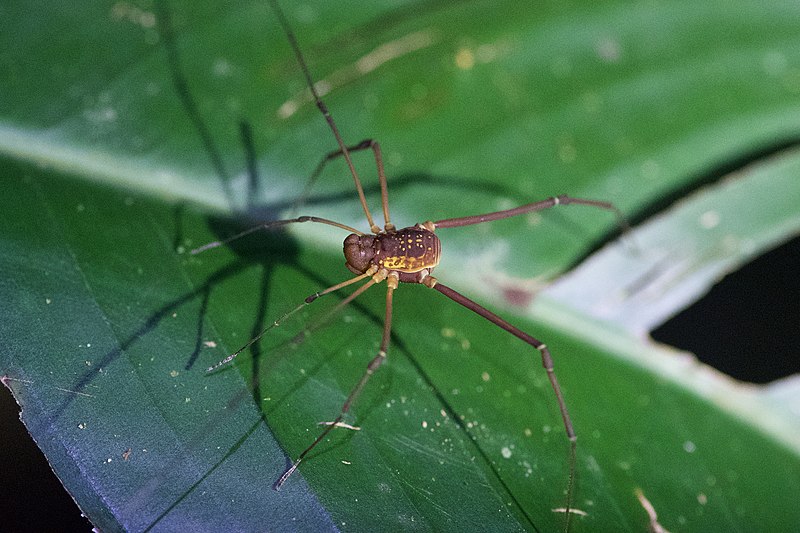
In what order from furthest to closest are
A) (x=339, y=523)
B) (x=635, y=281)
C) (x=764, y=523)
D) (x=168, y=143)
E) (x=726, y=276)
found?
(x=726, y=276) < (x=635, y=281) < (x=168, y=143) < (x=764, y=523) < (x=339, y=523)

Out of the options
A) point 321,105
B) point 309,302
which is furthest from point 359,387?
point 321,105

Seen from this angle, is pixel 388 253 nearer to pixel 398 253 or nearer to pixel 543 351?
pixel 398 253

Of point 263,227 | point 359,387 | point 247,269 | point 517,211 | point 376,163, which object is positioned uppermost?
point 376,163

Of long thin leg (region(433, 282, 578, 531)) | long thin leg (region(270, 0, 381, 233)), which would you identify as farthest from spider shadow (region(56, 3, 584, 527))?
long thin leg (region(433, 282, 578, 531))

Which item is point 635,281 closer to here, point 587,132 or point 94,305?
point 587,132

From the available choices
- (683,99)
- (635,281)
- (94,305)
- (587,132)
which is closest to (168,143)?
(94,305)

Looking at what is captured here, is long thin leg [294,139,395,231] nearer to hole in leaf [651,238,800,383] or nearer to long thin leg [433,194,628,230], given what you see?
long thin leg [433,194,628,230]


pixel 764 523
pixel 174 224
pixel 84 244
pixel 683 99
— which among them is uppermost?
pixel 683 99
